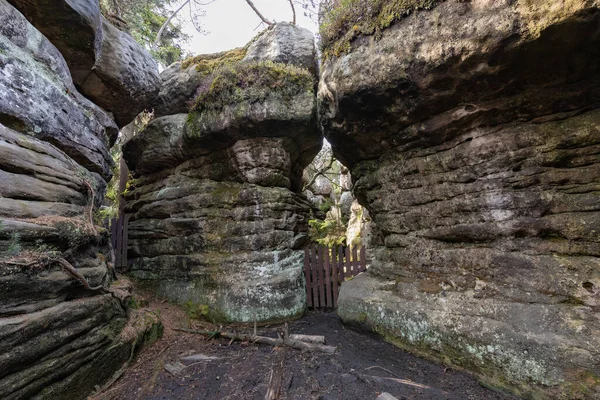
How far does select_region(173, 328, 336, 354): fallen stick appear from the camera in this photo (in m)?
4.53

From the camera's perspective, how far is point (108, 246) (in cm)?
548

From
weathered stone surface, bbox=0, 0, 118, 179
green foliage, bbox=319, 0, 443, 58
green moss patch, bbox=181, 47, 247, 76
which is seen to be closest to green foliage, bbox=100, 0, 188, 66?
green moss patch, bbox=181, 47, 247, 76

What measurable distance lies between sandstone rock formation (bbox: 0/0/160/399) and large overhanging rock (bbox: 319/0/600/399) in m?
4.21

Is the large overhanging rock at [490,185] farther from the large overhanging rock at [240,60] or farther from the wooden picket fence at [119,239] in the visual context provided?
the wooden picket fence at [119,239]

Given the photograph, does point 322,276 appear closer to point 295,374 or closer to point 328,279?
point 328,279

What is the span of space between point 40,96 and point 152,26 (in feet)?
43.7

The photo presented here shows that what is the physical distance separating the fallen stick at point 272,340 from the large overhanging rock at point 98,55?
6209 millimetres

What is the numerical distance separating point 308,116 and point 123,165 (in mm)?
7936

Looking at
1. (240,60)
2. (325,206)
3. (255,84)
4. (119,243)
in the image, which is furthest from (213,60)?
(325,206)

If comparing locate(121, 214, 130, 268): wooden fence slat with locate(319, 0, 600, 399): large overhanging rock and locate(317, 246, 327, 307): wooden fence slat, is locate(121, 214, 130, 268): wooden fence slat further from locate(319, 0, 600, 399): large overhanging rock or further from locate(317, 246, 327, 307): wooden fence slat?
locate(319, 0, 600, 399): large overhanging rock

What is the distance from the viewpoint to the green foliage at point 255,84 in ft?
22.9

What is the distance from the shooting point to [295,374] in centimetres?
376

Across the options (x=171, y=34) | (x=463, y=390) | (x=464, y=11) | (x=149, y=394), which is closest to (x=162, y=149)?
(x=149, y=394)

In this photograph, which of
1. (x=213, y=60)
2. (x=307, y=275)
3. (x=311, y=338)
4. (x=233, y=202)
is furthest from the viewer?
(x=213, y=60)
